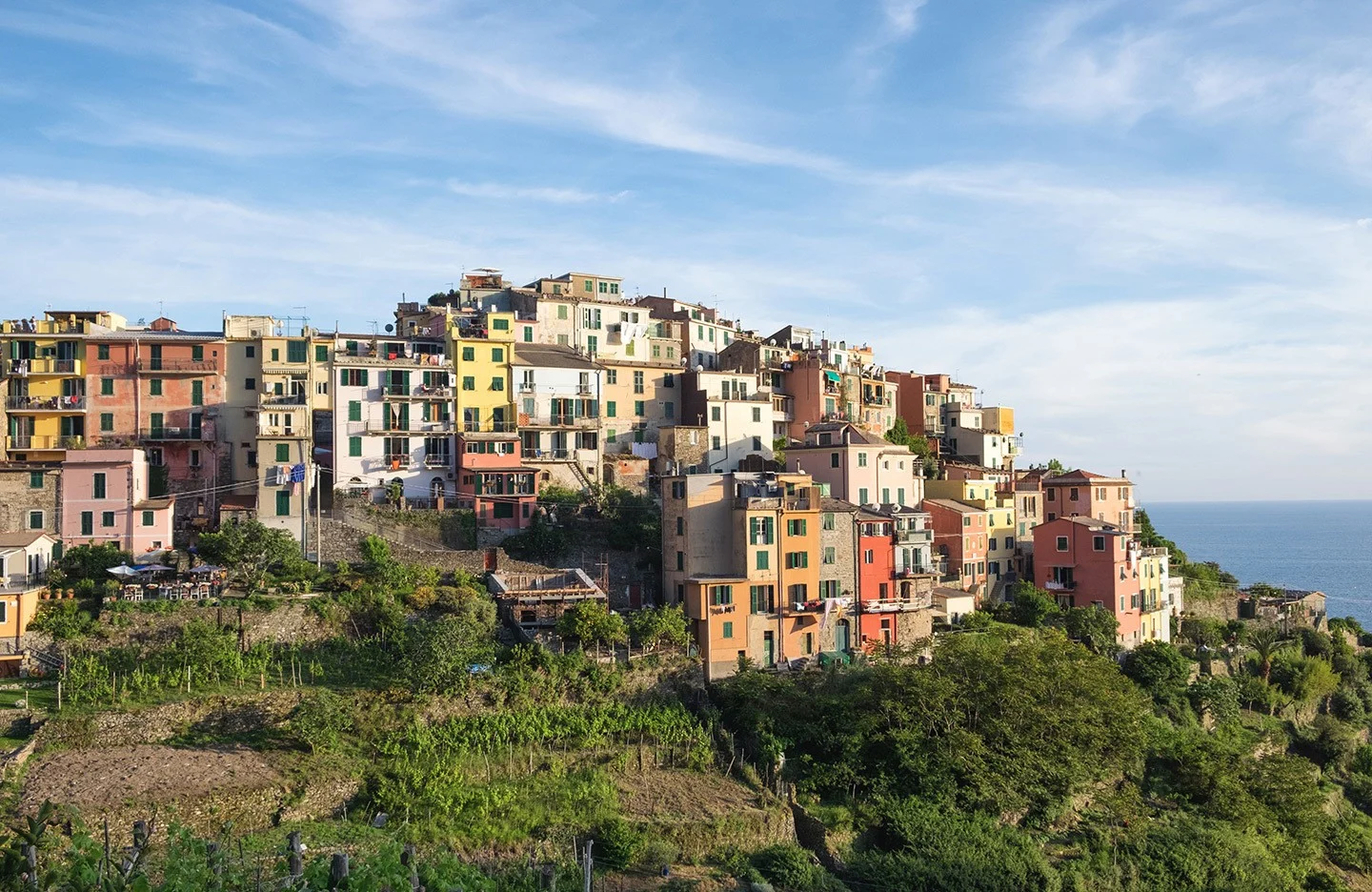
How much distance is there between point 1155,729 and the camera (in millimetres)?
42062

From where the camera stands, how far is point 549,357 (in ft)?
176

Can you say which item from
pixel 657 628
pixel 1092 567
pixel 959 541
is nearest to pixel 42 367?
pixel 657 628

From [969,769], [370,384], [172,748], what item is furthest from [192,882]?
[370,384]

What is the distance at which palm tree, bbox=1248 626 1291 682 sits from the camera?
2153 inches

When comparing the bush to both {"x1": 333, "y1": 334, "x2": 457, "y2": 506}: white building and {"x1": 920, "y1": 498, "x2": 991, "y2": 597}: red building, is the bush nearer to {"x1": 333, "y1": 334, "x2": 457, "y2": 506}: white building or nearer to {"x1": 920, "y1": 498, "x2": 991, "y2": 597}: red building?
{"x1": 333, "y1": 334, "x2": 457, "y2": 506}: white building

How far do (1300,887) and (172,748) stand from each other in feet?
112

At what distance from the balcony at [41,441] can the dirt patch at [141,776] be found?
66.7 ft

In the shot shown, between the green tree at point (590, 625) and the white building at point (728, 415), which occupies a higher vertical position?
the white building at point (728, 415)

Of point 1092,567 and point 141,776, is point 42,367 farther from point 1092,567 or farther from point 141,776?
point 1092,567

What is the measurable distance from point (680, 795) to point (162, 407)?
2874cm

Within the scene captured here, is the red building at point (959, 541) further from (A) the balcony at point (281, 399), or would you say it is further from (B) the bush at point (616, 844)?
(A) the balcony at point (281, 399)

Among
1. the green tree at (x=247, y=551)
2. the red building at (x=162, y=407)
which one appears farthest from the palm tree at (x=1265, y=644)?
the red building at (x=162, y=407)

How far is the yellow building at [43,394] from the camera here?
45625mm

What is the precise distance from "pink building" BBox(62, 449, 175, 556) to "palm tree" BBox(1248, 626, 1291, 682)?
49.8 meters
